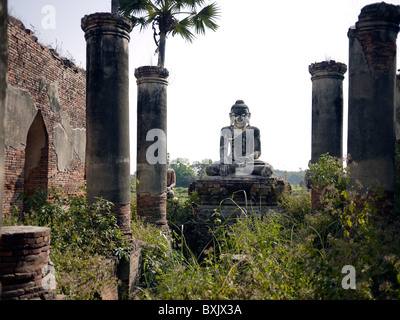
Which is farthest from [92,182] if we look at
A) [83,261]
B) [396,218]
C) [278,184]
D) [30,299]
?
[278,184]

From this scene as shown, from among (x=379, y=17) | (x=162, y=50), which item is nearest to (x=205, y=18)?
(x=162, y=50)

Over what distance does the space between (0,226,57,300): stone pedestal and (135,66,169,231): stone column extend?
522cm

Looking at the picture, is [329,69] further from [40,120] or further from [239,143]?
[40,120]

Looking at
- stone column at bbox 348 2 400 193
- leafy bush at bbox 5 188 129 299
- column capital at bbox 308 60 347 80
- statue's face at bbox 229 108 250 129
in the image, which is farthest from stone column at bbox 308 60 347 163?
leafy bush at bbox 5 188 129 299

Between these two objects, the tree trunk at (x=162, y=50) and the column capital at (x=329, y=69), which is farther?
the tree trunk at (x=162, y=50)

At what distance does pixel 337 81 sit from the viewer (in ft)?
28.3

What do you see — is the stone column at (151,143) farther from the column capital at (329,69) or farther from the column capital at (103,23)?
the column capital at (329,69)

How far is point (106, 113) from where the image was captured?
18.7 ft

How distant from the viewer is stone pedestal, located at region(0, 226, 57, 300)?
3373 millimetres

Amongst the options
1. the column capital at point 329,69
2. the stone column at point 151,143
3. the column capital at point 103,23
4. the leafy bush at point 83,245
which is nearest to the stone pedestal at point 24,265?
the leafy bush at point 83,245

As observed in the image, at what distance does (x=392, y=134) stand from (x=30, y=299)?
4919 millimetres

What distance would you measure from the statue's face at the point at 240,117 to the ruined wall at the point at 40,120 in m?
4.51

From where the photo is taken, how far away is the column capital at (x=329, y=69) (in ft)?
27.9

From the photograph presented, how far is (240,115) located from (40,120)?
5998 mm
